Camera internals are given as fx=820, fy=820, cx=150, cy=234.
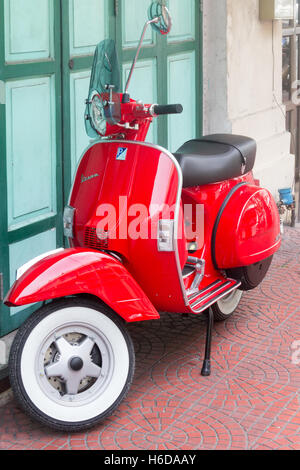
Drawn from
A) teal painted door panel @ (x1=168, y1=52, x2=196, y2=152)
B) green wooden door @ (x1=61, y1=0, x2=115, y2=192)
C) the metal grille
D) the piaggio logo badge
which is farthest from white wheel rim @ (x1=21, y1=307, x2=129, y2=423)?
teal painted door panel @ (x1=168, y1=52, x2=196, y2=152)

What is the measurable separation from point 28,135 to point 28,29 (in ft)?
1.91

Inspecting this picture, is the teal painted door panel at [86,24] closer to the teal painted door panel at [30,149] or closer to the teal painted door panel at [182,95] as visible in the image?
the teal painted door panel at [30,149]

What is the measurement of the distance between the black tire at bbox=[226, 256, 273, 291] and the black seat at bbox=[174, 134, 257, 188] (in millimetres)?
512

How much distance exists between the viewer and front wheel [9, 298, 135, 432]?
11.2 ft

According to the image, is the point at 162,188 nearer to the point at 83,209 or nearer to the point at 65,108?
the point at 83,209

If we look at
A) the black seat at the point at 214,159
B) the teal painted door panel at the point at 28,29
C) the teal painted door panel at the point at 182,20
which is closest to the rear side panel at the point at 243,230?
the black seat at the point at 214,159

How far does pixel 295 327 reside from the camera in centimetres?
488

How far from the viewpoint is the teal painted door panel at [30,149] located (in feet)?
14.5

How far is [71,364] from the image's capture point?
11.5ft

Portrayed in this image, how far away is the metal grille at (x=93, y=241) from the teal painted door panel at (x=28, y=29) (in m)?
1.13

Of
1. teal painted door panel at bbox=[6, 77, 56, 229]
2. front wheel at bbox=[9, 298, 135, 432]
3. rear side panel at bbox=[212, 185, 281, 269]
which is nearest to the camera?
front wheel at bbox=[9, 298, 135, 432]

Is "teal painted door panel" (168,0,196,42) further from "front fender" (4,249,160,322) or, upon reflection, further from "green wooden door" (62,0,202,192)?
"front fender" (4,249,160,322)
